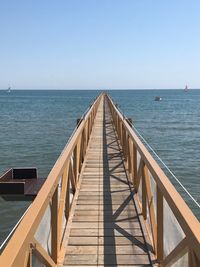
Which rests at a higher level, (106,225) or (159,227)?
(159,227)

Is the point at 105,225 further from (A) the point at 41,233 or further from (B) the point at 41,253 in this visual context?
(B) the point at 41,253

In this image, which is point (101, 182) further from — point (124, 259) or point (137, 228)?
point (124, 259)

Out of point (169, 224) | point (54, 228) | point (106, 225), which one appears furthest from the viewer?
point (106, 225)

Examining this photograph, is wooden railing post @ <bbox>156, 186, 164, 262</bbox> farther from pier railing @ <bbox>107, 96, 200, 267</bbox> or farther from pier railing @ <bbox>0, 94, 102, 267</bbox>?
pier railing @ <bbox>0, 94, 102, 267</bbox>

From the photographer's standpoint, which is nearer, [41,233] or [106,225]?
[41,233]

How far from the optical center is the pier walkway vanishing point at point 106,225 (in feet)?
9.34

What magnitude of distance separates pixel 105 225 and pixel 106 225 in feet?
0.05

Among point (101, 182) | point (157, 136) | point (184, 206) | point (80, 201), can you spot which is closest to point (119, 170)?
point (101, 182)

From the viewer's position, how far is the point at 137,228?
561 centimetres

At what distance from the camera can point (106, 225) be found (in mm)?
5727

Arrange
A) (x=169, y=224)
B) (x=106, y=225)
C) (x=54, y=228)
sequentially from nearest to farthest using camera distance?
(x=169, y=224) → (x=54, y=228) → (x=106, y=225)

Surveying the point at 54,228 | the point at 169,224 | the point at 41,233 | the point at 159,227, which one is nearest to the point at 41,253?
the point at 41,233

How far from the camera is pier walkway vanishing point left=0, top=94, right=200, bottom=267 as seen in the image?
285 centimetres

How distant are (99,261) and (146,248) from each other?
67cm
